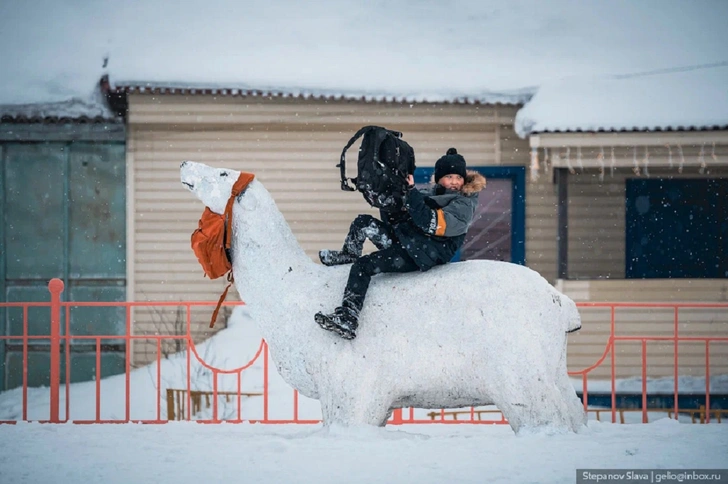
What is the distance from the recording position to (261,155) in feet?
36.0

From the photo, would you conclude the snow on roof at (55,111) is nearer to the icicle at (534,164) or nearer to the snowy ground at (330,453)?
the icicle at (534,164)

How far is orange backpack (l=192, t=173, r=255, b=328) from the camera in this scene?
4.59 m

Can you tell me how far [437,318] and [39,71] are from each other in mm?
8453

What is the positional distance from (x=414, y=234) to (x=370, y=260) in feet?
0.87

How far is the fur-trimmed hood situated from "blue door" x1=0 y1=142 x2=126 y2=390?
720 centimetres

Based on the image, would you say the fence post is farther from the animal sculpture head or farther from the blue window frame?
the blue window frame

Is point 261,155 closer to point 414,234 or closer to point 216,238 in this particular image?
point 216,238

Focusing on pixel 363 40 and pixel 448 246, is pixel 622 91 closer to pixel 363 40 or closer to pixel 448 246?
pixel 363 40

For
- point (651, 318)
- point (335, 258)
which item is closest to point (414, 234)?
point (335, 258)

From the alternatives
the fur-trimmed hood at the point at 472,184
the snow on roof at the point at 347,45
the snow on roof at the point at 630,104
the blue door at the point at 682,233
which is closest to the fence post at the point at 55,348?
the fur-trimmed hood at the point at 472,184

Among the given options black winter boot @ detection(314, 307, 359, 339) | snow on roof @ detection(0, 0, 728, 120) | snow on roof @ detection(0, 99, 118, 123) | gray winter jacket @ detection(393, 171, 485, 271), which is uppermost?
snow on roof @ detection(0, 0, 728, 120)

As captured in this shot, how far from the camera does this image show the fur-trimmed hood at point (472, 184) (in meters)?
4.55

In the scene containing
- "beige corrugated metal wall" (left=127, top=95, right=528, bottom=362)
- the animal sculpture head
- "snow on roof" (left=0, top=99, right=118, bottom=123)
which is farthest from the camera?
"beige corrugated metal wall" (left=127, top=95, right=528, bottom=362)

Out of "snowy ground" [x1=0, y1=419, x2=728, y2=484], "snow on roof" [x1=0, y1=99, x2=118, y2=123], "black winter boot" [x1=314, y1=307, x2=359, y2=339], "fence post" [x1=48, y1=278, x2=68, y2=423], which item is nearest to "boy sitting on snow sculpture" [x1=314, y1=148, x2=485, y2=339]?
"black winter boot" [x1=314, y1=307, x2=359, y2=339]
